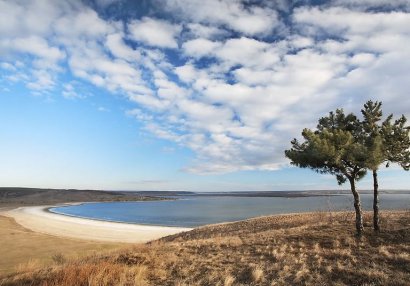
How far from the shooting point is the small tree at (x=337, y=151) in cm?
2250

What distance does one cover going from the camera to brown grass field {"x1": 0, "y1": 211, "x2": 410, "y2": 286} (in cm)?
1344

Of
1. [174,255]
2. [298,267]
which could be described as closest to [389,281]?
[298,267]

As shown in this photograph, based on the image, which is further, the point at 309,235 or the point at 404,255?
the point at 309,235

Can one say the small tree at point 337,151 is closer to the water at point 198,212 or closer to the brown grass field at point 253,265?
the brown grass field at point 253,265

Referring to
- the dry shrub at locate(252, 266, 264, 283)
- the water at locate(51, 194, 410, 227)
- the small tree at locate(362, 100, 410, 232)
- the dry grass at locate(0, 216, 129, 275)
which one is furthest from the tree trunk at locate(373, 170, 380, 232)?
the water at locate(51, 194, 410, 227)

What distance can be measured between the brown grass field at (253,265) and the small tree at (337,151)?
4.26 metres

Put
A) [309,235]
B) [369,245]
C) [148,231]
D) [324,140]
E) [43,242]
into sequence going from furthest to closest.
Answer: [148,231] → [43,242] → [309,235] → [324,140] → [369,245]

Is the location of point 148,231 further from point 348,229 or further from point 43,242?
point 348,229

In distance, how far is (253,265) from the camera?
51.0 ft

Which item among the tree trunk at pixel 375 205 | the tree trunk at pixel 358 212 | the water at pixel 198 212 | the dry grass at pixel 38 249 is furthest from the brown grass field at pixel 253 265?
the water at pixel 198 212

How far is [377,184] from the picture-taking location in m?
25.1

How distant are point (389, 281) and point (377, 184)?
13371 millimetres

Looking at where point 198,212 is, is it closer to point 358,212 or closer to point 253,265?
point 358,212

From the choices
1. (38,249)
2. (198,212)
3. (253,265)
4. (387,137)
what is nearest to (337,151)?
(387,137)
